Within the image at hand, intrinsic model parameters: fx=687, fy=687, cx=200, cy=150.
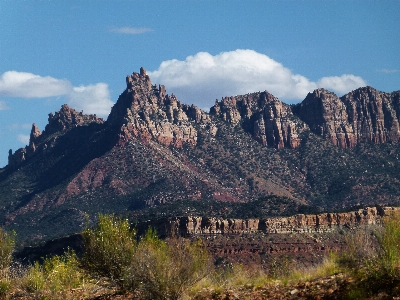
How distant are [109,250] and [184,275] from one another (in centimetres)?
374

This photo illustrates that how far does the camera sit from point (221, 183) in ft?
573

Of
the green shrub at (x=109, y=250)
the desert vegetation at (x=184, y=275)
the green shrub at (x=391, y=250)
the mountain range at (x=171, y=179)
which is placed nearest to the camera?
the green shrub at (x=391, y=250)

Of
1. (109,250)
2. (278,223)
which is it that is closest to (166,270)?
(109,250)

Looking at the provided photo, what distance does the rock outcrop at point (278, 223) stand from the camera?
86.8m

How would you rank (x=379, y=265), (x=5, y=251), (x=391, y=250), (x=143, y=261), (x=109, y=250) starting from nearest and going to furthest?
1. (x=391, y=250)
2. (x=379, y=265)
3. (x=143, y=261)
4. (x=109, y=250)
5. (x=5, y=251)

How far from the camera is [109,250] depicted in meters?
26.8

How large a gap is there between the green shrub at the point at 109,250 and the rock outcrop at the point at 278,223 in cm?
5840

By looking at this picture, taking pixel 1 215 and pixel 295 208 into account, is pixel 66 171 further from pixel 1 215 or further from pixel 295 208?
pixel 295 208

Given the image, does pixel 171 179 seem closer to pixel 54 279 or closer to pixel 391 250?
pixel 54 279

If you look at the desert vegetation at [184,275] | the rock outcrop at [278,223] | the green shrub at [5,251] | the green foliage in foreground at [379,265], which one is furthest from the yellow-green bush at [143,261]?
the rock outcrop at [278,223]

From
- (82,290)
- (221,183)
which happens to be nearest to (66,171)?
(221,183)

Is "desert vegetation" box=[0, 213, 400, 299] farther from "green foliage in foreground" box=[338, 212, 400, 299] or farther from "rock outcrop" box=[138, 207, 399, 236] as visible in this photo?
"rock outcrop" box=[138, 207, 399, 236]

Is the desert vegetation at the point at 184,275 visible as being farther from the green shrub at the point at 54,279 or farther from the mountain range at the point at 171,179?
the mountain range at the point at 171,179

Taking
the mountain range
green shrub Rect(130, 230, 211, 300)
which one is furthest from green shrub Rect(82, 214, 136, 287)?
the mountain range
